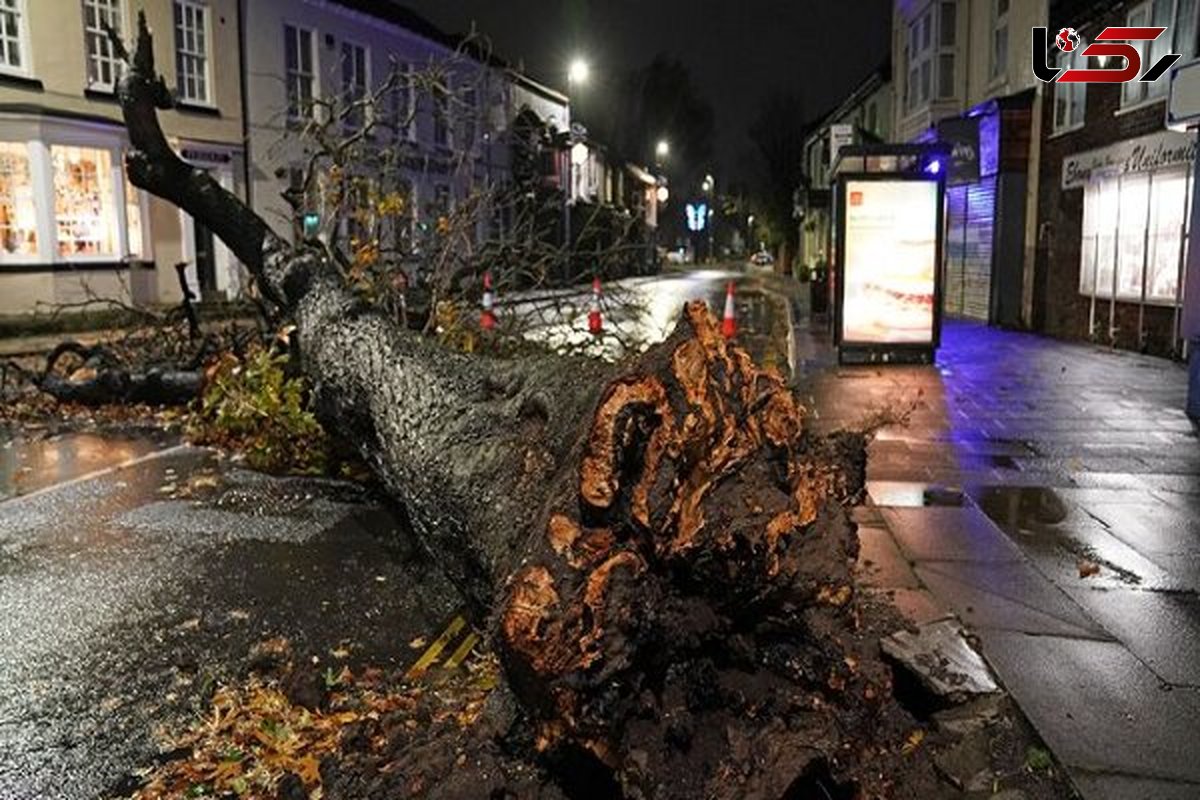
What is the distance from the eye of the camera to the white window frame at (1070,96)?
57.6 feet

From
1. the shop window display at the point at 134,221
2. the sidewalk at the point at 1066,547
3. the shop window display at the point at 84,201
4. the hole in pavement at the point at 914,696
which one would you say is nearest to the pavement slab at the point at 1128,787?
the sidewalk at the point at 1066,547

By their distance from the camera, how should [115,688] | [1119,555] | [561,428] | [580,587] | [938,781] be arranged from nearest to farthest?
[580,587]
[938,781]
[561,428]
[115,688]
[1119,555]

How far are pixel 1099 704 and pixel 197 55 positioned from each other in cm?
2505

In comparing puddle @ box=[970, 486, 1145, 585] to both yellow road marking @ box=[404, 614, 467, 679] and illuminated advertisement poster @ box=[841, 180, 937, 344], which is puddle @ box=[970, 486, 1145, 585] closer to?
yellow road marking @ box=[404, 614, 467, 679]

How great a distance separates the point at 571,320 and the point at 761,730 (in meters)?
7.04

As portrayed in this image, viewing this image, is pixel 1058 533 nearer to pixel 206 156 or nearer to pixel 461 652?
pixel 461 652

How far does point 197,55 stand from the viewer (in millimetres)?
23922

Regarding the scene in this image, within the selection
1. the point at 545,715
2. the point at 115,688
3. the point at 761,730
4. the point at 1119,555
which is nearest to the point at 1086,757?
the point at 761,730

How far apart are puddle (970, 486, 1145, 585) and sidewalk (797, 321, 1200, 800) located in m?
0.02

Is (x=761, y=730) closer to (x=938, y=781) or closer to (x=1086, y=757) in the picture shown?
(x=938, y=781)

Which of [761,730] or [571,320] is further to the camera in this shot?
[571,320]

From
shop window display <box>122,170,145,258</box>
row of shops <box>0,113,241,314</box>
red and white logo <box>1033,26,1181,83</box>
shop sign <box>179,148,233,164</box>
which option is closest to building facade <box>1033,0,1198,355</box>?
red and white logo <box>1033,26,1181,83</box>

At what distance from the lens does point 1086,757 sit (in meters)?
3.45

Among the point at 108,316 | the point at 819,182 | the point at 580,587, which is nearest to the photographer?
the point at 580,587
